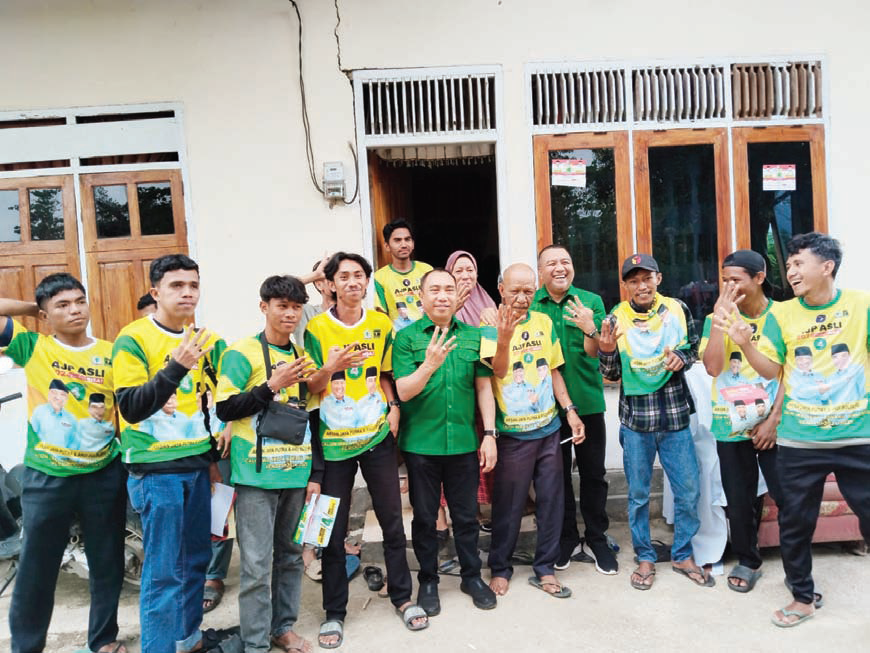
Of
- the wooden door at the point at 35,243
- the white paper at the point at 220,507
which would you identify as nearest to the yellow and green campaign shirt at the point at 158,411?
the white paper at the point at 220,507

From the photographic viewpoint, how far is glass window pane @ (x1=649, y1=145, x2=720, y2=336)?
5.12 meters

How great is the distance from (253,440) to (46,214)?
3.39 meters

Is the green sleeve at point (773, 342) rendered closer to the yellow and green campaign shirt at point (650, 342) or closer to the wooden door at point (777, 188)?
the yellow and green campaign shirt at point (650, 342)

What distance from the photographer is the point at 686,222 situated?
5164 millimetres

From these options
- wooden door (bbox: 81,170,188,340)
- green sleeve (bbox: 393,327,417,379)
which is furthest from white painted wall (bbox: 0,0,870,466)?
green sleeve (bbox: 393,327,417,379)

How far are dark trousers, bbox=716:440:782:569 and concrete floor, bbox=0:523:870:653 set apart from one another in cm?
23

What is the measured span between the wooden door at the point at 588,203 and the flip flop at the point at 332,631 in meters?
3.15

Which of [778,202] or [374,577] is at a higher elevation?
[778,202]

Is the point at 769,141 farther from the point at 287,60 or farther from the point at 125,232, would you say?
the point at 125,232

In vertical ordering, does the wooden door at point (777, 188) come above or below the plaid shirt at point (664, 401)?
above

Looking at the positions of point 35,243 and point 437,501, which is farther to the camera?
point 35,243

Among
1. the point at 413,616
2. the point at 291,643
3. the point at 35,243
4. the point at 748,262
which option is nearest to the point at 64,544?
the point at 291,643

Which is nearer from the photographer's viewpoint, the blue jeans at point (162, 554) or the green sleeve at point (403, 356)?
the blue jeans at point (162, 554)

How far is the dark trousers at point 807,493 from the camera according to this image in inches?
121
